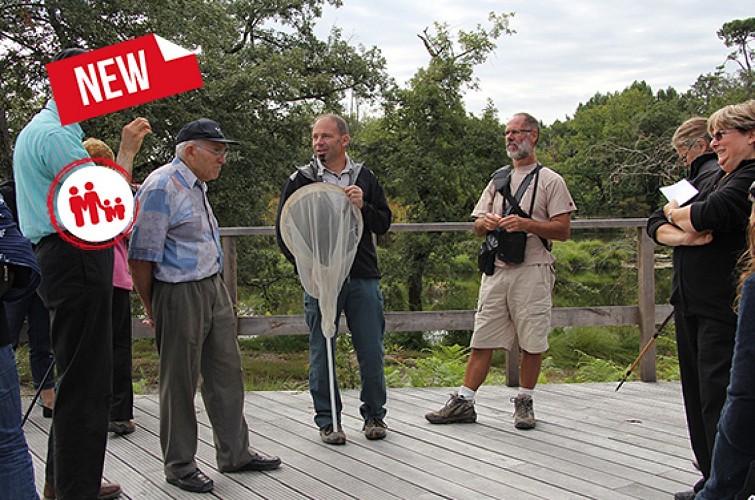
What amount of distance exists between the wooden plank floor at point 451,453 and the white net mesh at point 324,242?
73 cm

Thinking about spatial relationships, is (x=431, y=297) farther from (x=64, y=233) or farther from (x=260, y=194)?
(x=64, y=233)

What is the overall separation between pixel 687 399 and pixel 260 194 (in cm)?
1099

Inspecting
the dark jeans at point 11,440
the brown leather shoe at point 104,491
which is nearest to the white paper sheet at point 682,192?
the dark jeans at point 11,440

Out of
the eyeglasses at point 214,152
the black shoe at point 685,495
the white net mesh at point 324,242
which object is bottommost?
the black shoe at point 685,495

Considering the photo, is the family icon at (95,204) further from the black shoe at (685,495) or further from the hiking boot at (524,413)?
the black shoe at (685,495)

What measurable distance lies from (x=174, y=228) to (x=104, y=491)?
1141mm

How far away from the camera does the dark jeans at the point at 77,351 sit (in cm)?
275

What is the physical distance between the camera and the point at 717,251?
9.14ft

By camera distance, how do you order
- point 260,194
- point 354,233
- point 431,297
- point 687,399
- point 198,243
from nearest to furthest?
1. point 687,399
2. point 198,243
3. point 354,233
4. point 260,194
5. point 431,297

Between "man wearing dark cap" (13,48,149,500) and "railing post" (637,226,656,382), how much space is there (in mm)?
3767

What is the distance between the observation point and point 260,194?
1329cm

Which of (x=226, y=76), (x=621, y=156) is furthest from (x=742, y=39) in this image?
(x=226, y=76)

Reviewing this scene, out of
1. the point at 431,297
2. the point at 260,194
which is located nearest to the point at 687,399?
the point at 260,194

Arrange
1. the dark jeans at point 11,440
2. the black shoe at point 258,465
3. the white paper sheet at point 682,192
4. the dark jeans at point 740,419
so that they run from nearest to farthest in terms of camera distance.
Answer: the dark jeans at point 740,419 < the dark jeans at point 11,440 < the white paper sheet at point 682,192 < the black shoe at point 258,465
